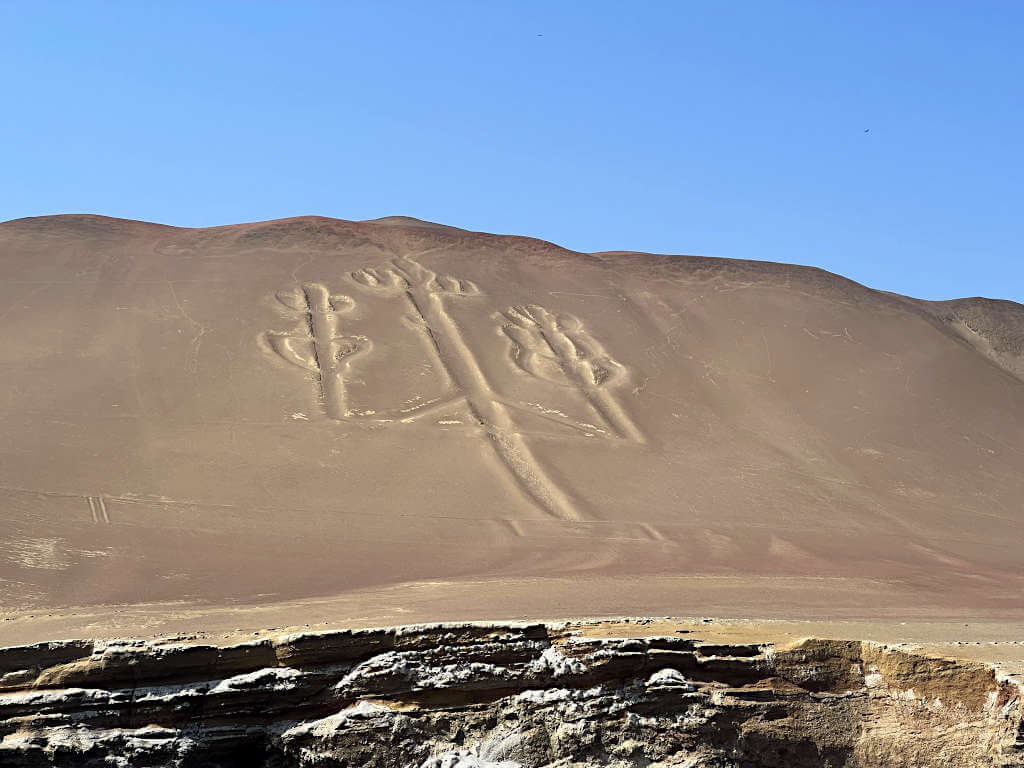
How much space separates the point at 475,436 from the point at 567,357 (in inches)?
212

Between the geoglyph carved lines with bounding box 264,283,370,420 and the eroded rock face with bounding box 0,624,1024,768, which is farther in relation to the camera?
the geoglyph carved lines with bounding box 264,283,370,420

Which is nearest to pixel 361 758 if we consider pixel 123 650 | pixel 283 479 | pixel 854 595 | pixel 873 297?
pixel 123 650

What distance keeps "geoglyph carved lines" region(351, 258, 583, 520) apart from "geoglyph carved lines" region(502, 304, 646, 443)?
1.53m

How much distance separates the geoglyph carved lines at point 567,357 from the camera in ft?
80.7

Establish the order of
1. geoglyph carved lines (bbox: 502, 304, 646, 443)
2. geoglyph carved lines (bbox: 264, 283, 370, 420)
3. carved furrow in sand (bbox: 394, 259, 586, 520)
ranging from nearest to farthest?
1. carved furrow in sand (bbox: 394, 259, 586, 520)
2. geoglyph carved lines (bbox: 264, 283, 370, 420)
3. geoglyph carved lines (bbox: 502, 304, 646, 443)

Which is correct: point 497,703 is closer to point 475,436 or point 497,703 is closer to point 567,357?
point 475,436

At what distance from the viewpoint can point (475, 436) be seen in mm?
22172

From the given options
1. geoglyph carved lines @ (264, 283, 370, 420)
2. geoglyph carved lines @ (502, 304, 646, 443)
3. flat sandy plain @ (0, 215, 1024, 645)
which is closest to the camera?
flat sandy plain @ (0, 215, 1024, 645)

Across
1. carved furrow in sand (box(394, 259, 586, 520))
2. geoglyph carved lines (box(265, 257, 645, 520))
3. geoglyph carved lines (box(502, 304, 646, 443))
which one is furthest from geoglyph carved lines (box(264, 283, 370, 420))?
geoglyph carved lines (box(502, 304, 646, 443))

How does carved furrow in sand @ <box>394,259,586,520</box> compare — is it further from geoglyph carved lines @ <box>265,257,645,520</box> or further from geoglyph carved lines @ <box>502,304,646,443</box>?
geoglyph carved lines @ <box>502,304,646,443</box>

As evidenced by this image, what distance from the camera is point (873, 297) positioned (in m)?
34.1

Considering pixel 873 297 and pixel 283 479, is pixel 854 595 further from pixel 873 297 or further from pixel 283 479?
pixel 873 297

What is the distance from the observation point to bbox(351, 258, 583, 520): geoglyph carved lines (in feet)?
66.5

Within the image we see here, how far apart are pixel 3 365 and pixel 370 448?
8.81m
